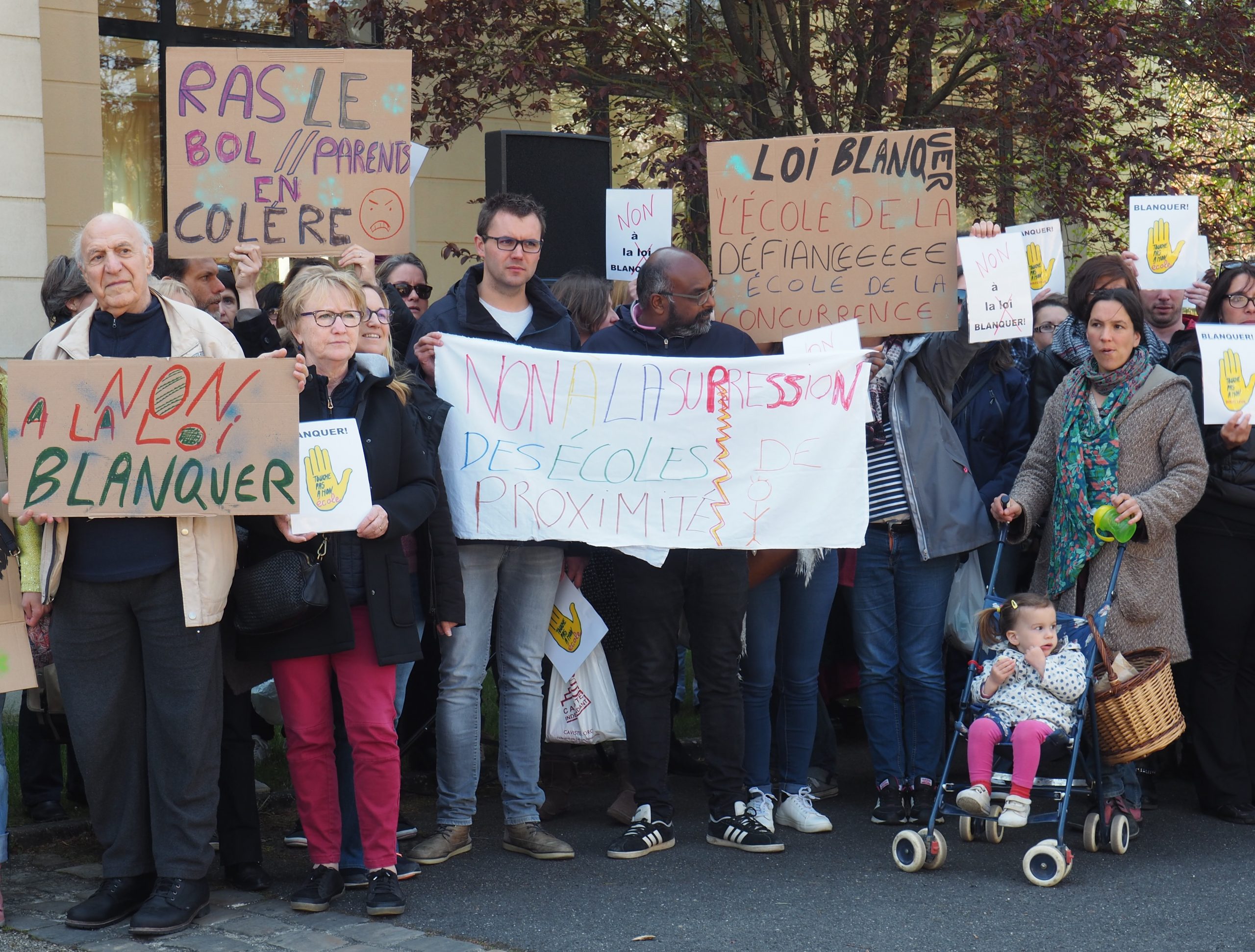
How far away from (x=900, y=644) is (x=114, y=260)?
323 centimetres

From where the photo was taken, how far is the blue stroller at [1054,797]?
15.8 ft

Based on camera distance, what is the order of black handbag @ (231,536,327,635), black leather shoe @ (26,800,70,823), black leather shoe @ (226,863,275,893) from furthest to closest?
black leather shoe @ (26,800,70,823) < black leather shoe @ (226,863,275,893) < black handbag @ (231,536,327,635)

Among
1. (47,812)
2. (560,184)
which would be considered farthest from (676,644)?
(560,184)

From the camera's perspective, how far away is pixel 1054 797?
5109 mm

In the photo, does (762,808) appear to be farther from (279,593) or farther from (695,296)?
(279,593)

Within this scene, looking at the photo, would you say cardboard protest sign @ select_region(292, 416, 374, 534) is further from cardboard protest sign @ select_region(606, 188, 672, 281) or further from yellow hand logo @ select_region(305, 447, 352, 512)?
cardboard protest sign @ select_region(606, 188, 672, 281)

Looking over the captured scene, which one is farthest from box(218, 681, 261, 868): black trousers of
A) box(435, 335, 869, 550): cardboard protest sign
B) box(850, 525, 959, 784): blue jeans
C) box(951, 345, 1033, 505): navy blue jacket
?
box(951, 345, 1033, 505): navy blue jacket

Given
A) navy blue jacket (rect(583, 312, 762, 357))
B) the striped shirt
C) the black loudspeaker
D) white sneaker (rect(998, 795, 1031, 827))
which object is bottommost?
white sneaker (rect(998, 795, 1031, 827))

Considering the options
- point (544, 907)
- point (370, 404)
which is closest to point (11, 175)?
point (370, 404)

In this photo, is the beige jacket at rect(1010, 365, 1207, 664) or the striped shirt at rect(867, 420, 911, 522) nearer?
the beige jacket at rect(1010, 365, 1207, 664)

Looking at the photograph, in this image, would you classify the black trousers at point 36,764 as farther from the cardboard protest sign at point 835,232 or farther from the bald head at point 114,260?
the cardboard protest sign at point 835,232

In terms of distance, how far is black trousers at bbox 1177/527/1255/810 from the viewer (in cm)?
564

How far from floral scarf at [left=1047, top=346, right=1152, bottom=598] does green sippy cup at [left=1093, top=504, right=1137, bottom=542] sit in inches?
4.5

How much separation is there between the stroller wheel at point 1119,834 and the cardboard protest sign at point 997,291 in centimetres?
180
